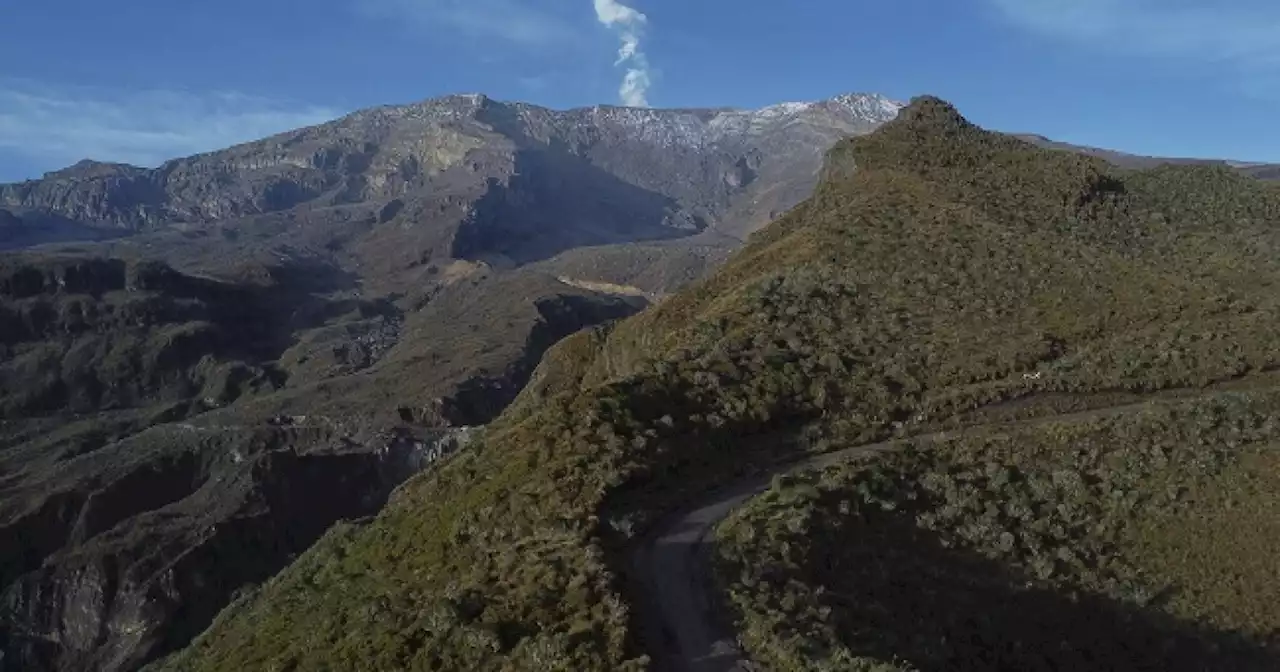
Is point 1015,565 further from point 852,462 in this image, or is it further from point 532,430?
point 532,430

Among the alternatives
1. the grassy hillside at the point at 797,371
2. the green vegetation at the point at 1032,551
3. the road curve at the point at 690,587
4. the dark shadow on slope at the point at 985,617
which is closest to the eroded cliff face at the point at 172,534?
the grassy hillside at the point at 797,371

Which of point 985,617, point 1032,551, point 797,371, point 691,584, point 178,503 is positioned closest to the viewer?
point 691,584

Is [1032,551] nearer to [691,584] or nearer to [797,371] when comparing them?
[797,371]

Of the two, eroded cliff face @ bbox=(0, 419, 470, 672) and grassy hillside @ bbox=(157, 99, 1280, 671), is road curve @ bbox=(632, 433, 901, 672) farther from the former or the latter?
eroded cliff face @ bbox=(0, 419, 470, 672)

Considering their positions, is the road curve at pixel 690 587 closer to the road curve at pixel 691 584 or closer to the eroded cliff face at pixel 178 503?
the road curve at pixel 691 584

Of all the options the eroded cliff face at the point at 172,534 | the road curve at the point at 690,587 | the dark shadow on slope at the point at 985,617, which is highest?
the road curve at the point at 690,587

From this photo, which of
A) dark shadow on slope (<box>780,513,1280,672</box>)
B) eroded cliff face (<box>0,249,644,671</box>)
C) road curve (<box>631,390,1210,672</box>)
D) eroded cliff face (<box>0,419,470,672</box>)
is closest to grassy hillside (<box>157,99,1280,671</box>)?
road curve (<box>631,390,1210,672</box>)

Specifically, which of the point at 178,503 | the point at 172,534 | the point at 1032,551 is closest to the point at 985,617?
the point at 1032,551
